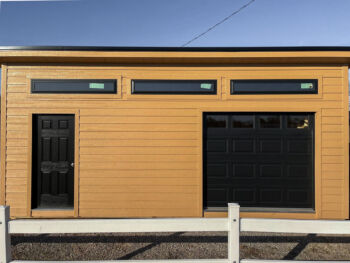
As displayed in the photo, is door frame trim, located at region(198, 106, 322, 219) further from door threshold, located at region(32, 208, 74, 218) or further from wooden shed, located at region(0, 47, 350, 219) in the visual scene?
door threshold, located at region(32, 208, 74, 218)

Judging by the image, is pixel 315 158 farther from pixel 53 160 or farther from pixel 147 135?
pixel 53 160

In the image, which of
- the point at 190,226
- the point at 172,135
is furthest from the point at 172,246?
the point at 172,135

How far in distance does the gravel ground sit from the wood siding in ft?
2.68

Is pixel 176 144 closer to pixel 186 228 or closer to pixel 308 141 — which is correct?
pixel 186 228

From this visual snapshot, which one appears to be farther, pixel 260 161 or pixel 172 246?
pixel 260 161

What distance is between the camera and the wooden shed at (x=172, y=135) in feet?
14.7

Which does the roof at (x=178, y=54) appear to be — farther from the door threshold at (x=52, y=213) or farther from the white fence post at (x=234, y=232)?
the door threshold at (x=52, y=213)

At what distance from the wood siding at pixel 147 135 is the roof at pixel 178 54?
0.71 feet

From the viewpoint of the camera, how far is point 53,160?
4.66 metres

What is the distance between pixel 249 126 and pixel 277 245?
2.51 metres

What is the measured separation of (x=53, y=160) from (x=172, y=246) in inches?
135

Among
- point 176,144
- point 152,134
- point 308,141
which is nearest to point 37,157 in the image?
point 152,134

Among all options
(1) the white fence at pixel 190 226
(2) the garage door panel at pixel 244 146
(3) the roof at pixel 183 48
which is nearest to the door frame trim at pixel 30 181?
(3) the roof at pixel 183 48

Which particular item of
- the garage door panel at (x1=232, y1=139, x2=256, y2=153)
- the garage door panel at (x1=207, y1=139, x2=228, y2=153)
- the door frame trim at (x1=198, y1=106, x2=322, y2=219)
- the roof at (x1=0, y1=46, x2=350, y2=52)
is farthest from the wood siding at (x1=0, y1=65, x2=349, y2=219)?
the garage door panel at (x1=232, y1=139, x2=256, y2=153)
